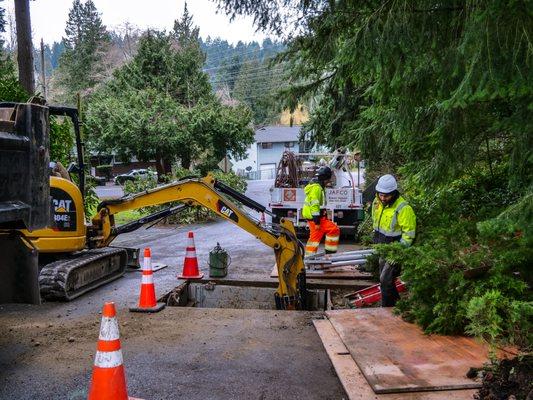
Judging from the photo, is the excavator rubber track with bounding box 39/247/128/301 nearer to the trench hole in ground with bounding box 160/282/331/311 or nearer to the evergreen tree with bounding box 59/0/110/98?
the trench hole in ground with bounding box 160/282/331/311

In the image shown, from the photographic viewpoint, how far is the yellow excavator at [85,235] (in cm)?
780

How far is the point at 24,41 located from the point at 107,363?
547 inches

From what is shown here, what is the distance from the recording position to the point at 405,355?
15.8ft

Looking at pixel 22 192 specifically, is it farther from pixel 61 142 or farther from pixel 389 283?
pixel 61 142

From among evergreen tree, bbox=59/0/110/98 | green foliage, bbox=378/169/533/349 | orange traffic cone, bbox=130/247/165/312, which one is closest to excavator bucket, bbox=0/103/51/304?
orange traffic cone, bbox=130/247/165/312

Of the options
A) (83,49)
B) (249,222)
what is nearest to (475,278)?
(249,222)

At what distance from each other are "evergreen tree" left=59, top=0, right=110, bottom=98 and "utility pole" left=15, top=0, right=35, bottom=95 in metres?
31.7

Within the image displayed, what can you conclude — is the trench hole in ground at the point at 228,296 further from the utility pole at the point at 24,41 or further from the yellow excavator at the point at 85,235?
the utility pole at the point at 24,41

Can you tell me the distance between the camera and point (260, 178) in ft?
215

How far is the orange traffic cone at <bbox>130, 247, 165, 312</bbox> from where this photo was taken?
717cm

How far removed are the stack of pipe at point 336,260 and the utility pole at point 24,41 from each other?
10124 mm

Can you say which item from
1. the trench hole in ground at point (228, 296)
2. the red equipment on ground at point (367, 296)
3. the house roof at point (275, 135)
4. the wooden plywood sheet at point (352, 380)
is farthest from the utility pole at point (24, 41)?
the house roof at point (275, 135)

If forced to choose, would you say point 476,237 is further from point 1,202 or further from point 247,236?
point 247,236

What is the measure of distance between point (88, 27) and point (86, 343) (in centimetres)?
5687
